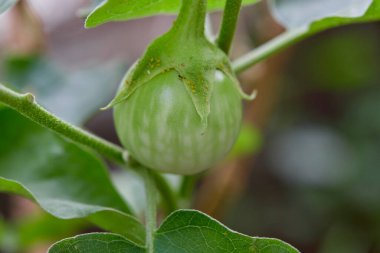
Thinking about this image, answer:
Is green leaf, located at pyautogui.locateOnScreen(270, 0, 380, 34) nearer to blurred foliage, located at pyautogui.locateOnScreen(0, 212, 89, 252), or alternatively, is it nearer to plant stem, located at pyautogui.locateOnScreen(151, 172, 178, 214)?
plant stem, located at pyautogui.locateOnScreen(151, 172, 178, 214)

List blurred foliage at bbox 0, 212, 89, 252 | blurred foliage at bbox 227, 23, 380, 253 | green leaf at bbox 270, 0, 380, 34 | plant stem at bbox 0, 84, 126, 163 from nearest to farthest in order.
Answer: plant stem at bbox 0, 84, 126, 163
green leaf at bbox 270, 0, 380, 34
blurred foliage at bbox 0, 212, 89, 252
blurred foliage at bbox 227, 23, 380, 253

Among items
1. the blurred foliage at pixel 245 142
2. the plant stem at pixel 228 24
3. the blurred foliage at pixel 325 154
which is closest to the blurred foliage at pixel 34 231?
the blurred foliage at pixel 245 142

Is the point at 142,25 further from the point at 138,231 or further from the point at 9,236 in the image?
the point at 138,231

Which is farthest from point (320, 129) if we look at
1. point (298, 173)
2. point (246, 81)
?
point (246, 81)

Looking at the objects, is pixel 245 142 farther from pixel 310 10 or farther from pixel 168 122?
pixel 168 122

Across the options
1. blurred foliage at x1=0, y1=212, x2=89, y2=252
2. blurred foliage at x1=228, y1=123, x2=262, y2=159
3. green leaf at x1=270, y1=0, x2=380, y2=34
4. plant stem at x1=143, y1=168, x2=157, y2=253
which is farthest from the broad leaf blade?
blurred foliage at x1=0, y1=212, x2=89, y2=252

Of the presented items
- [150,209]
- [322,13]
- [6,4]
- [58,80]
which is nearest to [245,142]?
[58,80]
